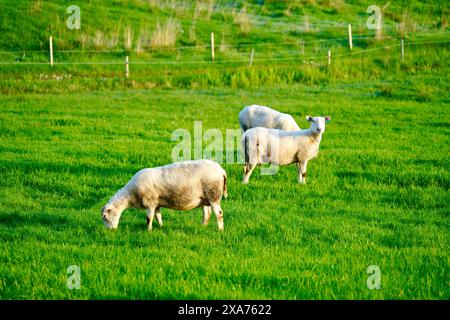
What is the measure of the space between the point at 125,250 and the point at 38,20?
27.8m

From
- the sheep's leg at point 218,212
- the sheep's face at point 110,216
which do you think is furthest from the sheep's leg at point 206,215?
the sheep's face at point 110,216

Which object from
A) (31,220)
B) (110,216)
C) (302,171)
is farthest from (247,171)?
(31,220)

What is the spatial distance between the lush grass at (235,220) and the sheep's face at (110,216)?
17cm

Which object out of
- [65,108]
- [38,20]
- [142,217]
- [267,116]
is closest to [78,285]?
[142,217]

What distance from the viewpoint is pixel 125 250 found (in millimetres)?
9391

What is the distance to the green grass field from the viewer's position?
835 centimetres

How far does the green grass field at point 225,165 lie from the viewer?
27.4ft

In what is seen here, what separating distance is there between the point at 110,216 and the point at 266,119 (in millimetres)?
6987

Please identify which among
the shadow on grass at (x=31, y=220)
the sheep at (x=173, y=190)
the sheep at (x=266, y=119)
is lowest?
the shadow on grass at (x=31, y=220)

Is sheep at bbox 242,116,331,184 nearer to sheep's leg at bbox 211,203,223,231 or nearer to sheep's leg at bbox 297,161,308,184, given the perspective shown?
sheep's leg at bbox 297,161,308,184

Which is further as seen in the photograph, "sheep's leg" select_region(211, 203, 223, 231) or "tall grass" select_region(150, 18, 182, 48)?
"tall grass" select_region(150, 18, 182, 48)

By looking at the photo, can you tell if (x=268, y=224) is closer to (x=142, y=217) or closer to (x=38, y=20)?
(x=142, y=217)

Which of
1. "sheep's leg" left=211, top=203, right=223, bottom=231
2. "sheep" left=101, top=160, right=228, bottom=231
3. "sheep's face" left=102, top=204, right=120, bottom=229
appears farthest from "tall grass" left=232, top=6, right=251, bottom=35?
"sheep's face" left=102, top=204, right=120, bottom=229

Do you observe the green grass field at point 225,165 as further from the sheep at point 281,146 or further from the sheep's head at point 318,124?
the sheep's head at point 318,124
